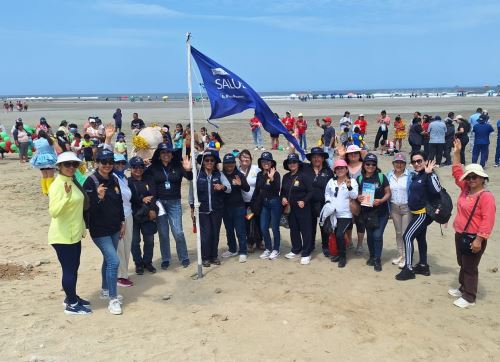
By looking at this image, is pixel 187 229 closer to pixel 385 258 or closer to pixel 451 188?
pixel 385 258

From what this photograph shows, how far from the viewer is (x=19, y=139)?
1778 cm

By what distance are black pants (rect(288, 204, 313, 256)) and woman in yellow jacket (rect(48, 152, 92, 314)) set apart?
3415mm

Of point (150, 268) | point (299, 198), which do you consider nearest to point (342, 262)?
point (299, 198)

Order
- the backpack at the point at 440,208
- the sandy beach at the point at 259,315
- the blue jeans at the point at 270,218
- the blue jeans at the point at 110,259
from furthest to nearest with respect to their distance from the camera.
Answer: the blue jeans at the point at 270,218, the backpack at the point at 440,208, the blue jeans at the point at 110,259, the sandy beach at the point at 259,315

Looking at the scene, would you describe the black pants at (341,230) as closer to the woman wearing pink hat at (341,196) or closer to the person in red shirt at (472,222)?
the woman wearing pink hat at (341,196)

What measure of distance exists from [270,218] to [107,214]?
9.78 ft

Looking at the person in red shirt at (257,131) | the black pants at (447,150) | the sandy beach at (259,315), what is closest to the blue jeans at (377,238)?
the sandy beach at (259,315)

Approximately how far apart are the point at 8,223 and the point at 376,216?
26.2ft

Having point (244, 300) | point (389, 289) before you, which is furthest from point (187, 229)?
point (389, 289)

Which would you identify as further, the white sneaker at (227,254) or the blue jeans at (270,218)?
the white sneaker at (227,254)

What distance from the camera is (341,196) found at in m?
7.11

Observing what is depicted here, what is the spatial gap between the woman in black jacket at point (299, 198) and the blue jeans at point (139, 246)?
2243 mm

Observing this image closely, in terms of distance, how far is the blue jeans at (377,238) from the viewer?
7055 millimetres

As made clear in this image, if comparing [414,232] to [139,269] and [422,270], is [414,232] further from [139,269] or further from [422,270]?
[139,269]
